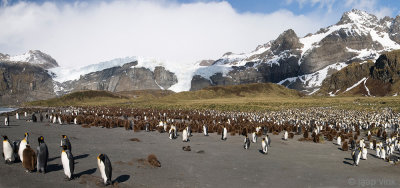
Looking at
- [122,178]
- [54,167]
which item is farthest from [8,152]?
[122,178]

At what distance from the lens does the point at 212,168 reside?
1275 centimetres

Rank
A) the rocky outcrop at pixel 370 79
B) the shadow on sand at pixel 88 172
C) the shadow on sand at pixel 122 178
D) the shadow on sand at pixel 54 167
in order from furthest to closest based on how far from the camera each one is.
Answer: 1. the rocky outcrop at pixel 370 79
2. the shadow on sand at pixel 54 167
3. the shadow on sand at pixel 88 172
4. the shadow on sand at pixel 122 178

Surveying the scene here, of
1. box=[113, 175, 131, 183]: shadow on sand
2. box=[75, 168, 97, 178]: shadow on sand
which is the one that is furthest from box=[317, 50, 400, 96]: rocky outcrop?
box=[75, 168, 97, 178]: shadow on sand

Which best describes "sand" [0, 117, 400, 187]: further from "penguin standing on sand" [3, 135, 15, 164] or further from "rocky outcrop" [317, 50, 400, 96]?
"rocky outcrop" [317, 50, 400, 96]

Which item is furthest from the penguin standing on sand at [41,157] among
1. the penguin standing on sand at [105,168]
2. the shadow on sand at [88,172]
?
the penguin standing on sand at [105,168]

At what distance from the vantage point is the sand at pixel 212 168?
33.9 feet

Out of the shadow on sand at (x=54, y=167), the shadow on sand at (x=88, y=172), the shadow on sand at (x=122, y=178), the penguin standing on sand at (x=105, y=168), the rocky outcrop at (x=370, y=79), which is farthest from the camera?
the rocky outcrop at (x=370, y=79)

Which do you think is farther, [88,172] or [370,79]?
[370,79]

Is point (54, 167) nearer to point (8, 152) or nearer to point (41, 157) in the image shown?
point (41, 157)

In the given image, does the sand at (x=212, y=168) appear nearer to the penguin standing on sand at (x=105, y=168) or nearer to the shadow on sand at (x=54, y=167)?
the shadow on sand at (x=54, y=167)

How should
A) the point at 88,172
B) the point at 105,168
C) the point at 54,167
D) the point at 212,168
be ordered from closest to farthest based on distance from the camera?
the point at 105,168 → the point at 88,172 → the point at 54,167 → the point at 212,168

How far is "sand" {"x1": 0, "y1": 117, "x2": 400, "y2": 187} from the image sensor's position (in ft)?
33.9

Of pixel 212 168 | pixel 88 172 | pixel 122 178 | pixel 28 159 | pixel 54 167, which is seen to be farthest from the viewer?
pixel 212 168

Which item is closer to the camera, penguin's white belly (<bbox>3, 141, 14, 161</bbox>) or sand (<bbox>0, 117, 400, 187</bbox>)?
sand (<bbox>0, 117, 400, 187</bbox>)
